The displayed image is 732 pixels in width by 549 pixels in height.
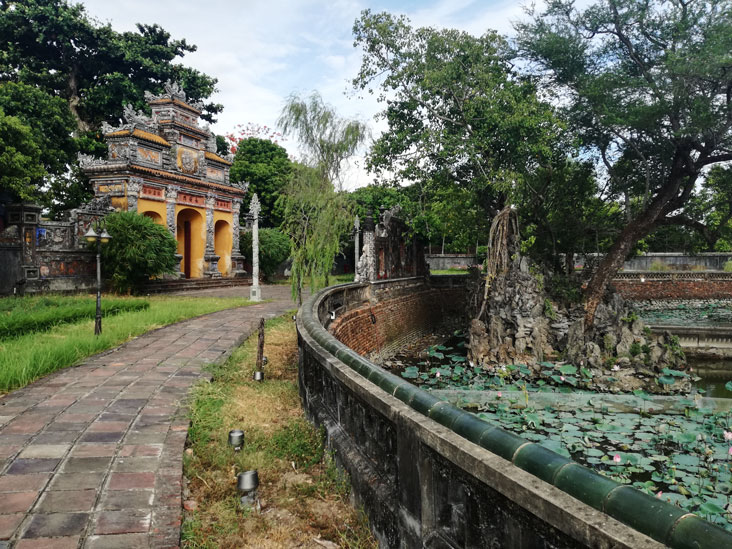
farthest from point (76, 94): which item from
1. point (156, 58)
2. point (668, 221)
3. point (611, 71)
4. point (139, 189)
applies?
point (668, 221)

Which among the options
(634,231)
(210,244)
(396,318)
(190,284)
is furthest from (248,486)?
(210,244)

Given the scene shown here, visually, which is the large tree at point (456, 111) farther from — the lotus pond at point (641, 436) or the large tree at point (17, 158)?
the large tree at point (17, 158)

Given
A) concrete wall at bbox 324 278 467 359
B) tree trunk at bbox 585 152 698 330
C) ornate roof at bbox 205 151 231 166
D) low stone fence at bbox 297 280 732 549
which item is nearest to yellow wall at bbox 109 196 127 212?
ornate roof at bbox 205 151 231 166

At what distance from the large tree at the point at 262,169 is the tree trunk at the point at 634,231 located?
63.4 ft

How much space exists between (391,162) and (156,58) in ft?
64.6

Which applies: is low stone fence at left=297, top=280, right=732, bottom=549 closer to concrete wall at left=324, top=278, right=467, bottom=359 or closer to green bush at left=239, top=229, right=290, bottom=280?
concrete wall at left=324, top=278, right=467, bottom=359

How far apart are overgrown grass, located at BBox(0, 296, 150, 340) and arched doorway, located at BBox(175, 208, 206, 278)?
386 inches

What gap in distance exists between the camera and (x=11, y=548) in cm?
241

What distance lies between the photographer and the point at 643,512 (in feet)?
3.78

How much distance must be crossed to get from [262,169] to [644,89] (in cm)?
2205

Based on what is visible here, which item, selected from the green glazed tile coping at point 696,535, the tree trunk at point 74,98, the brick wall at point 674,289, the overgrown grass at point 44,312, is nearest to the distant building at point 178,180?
the tree trunk at point 74,98

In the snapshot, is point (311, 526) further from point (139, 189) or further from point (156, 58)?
point (156, 58)

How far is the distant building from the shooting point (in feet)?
58.2

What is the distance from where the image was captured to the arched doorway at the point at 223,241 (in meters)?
22.7
